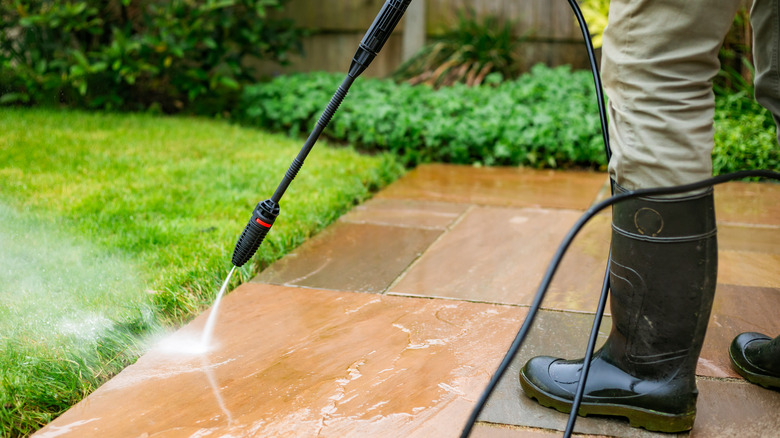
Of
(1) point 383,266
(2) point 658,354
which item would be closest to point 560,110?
(1) point 383,266

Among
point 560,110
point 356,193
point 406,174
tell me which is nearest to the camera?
point 356,193

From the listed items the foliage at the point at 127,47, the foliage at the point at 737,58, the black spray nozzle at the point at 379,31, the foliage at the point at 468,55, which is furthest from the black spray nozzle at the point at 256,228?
the foliage at the point at 468,55

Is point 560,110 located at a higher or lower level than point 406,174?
higher

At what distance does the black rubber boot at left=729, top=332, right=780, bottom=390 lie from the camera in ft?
4.60

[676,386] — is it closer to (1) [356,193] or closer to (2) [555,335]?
(2) [555,335]

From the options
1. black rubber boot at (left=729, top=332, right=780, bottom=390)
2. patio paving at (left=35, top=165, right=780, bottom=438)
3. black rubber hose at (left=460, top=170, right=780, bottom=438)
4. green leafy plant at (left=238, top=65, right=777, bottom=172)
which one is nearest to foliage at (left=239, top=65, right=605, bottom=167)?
green leafy plant at (left=238, top=65, right=777, bottom=172)

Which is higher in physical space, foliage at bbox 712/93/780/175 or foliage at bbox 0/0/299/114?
foliage at bbox 0/0/299/114

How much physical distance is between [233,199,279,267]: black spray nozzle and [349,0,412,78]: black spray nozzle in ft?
1.08

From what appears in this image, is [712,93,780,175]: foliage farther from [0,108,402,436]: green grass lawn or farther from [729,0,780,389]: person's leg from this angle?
[729,0,780,389]: person's leg

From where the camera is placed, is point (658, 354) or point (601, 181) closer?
point (658, 354)

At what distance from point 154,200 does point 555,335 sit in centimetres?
166

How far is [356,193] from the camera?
3.00 meters

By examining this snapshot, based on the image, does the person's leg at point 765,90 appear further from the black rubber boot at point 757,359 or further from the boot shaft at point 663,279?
the boot shaft at point 663,279

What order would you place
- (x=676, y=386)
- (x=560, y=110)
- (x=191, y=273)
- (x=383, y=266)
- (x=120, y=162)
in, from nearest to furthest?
1. (x=676, y=386)
2. (x=191, y=273)
3. (x=383, y=266)
4. (x=120, y=162)
5. (x=560, y=110)
